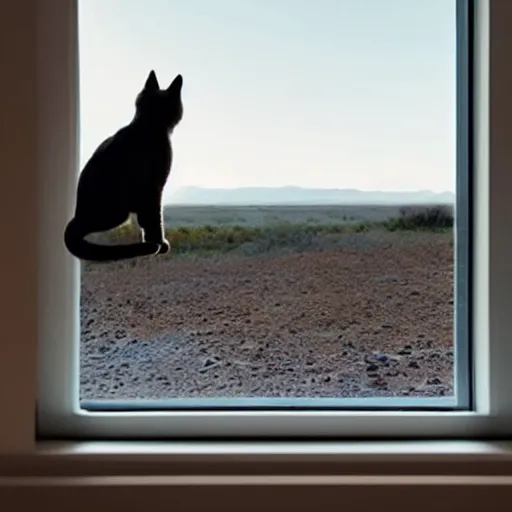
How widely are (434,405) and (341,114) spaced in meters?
0.37

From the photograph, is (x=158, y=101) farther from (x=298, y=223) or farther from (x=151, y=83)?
(x=298, y=223)

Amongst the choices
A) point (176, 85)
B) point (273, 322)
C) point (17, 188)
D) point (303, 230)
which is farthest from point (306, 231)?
point (17, 188)

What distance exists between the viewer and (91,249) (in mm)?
906

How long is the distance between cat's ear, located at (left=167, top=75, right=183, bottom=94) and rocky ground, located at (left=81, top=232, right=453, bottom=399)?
0.65ft

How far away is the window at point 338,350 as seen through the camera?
0.94m

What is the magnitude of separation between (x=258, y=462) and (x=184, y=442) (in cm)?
10

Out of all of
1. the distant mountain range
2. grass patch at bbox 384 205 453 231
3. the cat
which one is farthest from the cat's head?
grass patch at bbox 384 205 453 231

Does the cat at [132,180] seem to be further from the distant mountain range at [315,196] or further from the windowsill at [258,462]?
the windowsill at [258,462]

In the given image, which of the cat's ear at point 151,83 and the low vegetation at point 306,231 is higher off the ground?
the cat's ear at point 151,83

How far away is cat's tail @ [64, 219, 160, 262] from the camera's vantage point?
91 cm

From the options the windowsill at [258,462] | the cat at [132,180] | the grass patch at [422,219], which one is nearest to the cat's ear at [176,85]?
the cat at [132,180]

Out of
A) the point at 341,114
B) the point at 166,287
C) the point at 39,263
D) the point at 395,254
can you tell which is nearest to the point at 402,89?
the point at 341,114

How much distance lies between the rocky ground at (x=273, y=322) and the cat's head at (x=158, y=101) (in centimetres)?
17

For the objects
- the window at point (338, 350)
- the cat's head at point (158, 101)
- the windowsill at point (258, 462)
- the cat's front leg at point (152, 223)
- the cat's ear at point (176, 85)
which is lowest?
the windowsill at point (258, 462)
